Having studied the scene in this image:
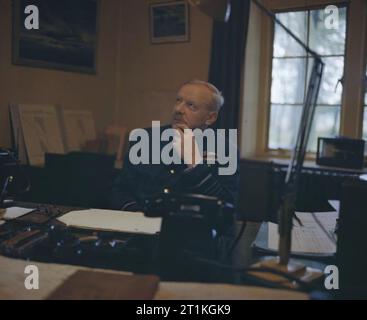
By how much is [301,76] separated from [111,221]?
2.33 m

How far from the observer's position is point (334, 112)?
3152 millimetres

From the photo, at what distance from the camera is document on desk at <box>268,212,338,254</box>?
121 centimetres

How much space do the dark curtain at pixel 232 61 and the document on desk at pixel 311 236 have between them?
5.50ft

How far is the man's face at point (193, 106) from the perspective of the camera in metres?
1.95

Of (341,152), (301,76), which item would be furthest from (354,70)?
(341,152)

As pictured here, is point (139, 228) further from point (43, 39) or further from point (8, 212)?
point (43, 39)

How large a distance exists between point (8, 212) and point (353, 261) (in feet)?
3.45

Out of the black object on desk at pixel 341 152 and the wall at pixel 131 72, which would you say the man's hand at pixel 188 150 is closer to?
the black object on desk at pixel 341 152

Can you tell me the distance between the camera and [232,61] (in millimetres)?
3154

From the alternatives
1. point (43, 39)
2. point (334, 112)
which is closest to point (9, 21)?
point (43, 39)

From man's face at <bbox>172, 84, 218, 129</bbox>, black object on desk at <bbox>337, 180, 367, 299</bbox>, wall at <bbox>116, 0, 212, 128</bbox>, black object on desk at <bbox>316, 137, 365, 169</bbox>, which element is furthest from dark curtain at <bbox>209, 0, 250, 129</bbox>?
black object on desk at <bbox>337, 180, 367, 299</bbox>

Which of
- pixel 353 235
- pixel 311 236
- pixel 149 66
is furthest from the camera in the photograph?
pixel 149 66

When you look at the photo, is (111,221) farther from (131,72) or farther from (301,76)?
(131,72)

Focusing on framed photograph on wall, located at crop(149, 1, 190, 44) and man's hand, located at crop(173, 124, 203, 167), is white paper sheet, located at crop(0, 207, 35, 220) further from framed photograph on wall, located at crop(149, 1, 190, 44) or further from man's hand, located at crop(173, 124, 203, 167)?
framed photograph on wall, located at crop(149, 1, 190, 44)
